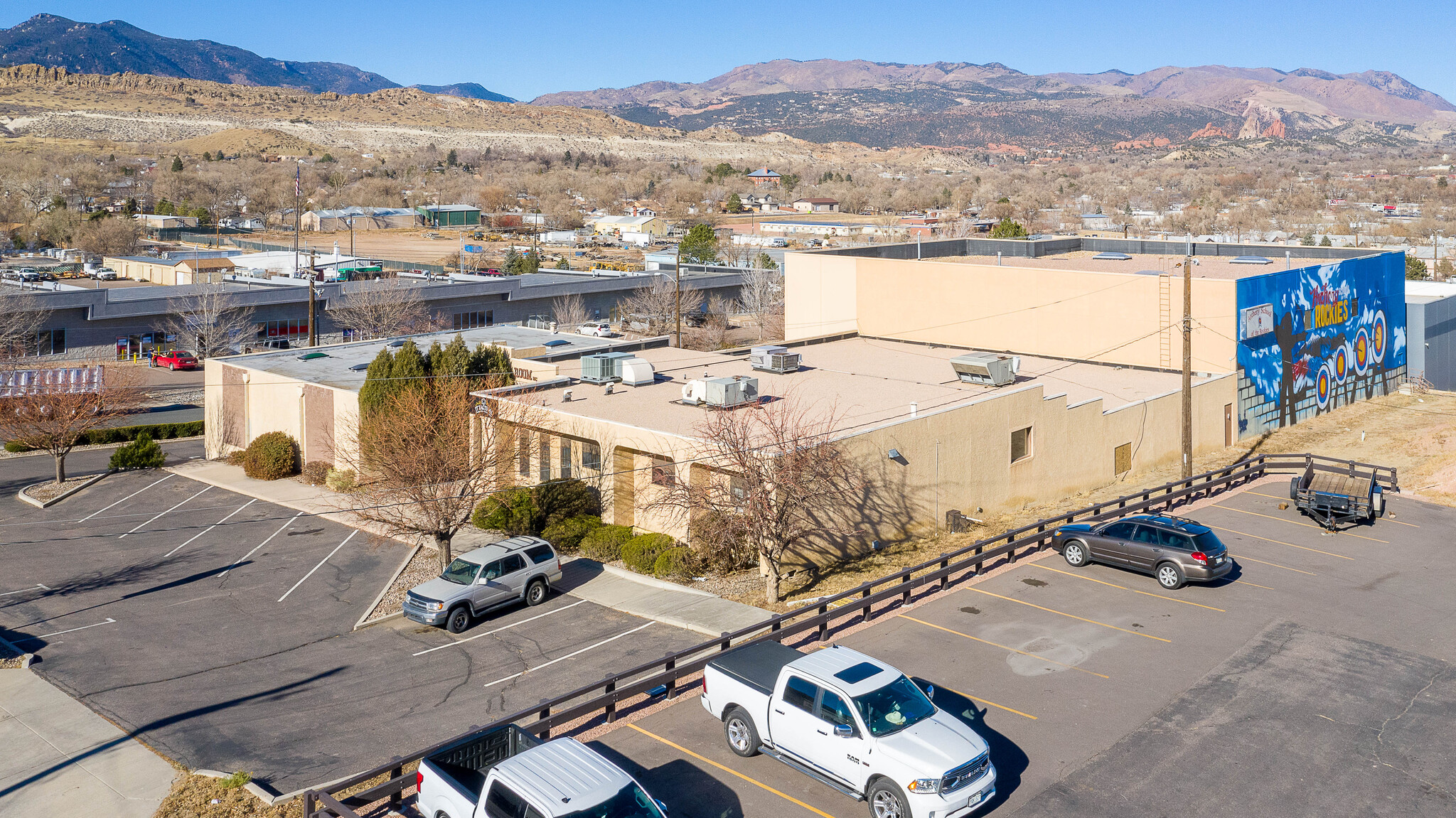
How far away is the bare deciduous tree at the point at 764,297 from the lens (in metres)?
68.8

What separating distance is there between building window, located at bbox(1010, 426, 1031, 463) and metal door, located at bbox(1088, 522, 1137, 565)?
24.9 feet

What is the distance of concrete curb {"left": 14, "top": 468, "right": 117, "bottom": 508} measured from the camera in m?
→ 37.6

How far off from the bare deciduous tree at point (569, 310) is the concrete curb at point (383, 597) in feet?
118

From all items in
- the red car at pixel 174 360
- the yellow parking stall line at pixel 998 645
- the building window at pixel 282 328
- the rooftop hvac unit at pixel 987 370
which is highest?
the building window at pixel 282 328

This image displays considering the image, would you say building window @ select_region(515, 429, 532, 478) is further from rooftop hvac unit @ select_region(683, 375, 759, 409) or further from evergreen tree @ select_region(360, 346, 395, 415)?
evergreen tree @ select_region(360, 346, 395, 415)

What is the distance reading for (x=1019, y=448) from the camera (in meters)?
30.7

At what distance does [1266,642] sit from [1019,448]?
12.6 metres

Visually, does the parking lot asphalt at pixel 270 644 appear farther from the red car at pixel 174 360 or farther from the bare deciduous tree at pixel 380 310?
the red car at pixel 174 360

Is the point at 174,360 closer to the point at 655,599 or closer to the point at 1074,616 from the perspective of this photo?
the point at 655,599

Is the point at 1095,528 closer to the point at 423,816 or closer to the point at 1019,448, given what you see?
the point at 1019,448

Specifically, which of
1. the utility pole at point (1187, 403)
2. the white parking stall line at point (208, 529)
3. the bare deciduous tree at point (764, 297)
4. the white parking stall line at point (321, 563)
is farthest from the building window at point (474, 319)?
the utility pole at point (1187, 403)

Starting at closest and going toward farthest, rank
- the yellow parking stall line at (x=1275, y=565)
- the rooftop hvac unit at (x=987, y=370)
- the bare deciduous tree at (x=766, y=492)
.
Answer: the bare deciduous tree at (x=766, y=492)
the yellow parking stall line at (x=1275, y=565)
the rooftop hvac unit at (x=987, y=370)

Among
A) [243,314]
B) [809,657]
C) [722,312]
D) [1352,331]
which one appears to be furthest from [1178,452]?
[243,314]

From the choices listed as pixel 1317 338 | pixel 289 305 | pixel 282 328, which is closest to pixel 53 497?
pixel 282 328
